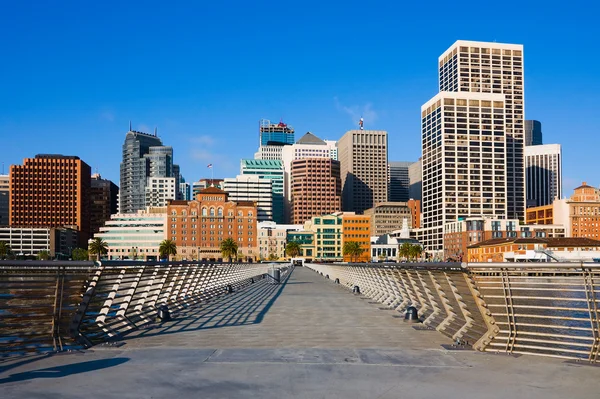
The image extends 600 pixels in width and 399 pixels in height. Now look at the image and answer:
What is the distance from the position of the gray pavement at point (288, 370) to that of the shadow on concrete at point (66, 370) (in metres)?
0.01

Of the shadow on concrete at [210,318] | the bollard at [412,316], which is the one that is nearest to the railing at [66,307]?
the shadow on concrete at [210,318]

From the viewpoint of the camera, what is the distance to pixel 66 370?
8602mm

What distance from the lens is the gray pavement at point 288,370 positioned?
291 inches

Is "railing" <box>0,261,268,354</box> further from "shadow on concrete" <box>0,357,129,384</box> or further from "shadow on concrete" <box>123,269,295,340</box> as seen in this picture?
"shadow on concrete" <box>0,357,129,384</box>

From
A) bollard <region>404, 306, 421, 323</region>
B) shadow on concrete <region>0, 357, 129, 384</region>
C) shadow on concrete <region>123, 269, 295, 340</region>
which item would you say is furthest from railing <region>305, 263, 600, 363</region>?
shadow on concrete <region>0, 357, 129, 384</region>

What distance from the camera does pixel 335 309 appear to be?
20.1 metres

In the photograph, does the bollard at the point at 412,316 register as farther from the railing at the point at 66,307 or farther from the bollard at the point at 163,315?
the railing at the point at 66,307

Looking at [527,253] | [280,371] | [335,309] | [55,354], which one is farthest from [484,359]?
[527,253]

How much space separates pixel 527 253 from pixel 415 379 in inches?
5610

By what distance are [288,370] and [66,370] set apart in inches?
122

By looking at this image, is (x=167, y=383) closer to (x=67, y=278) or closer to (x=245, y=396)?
(x=245, y=396)

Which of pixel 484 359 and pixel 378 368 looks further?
pixel 484 359

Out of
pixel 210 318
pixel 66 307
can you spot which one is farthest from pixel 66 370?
pixel 210 318

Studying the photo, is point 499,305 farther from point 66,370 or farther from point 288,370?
point 66,370
